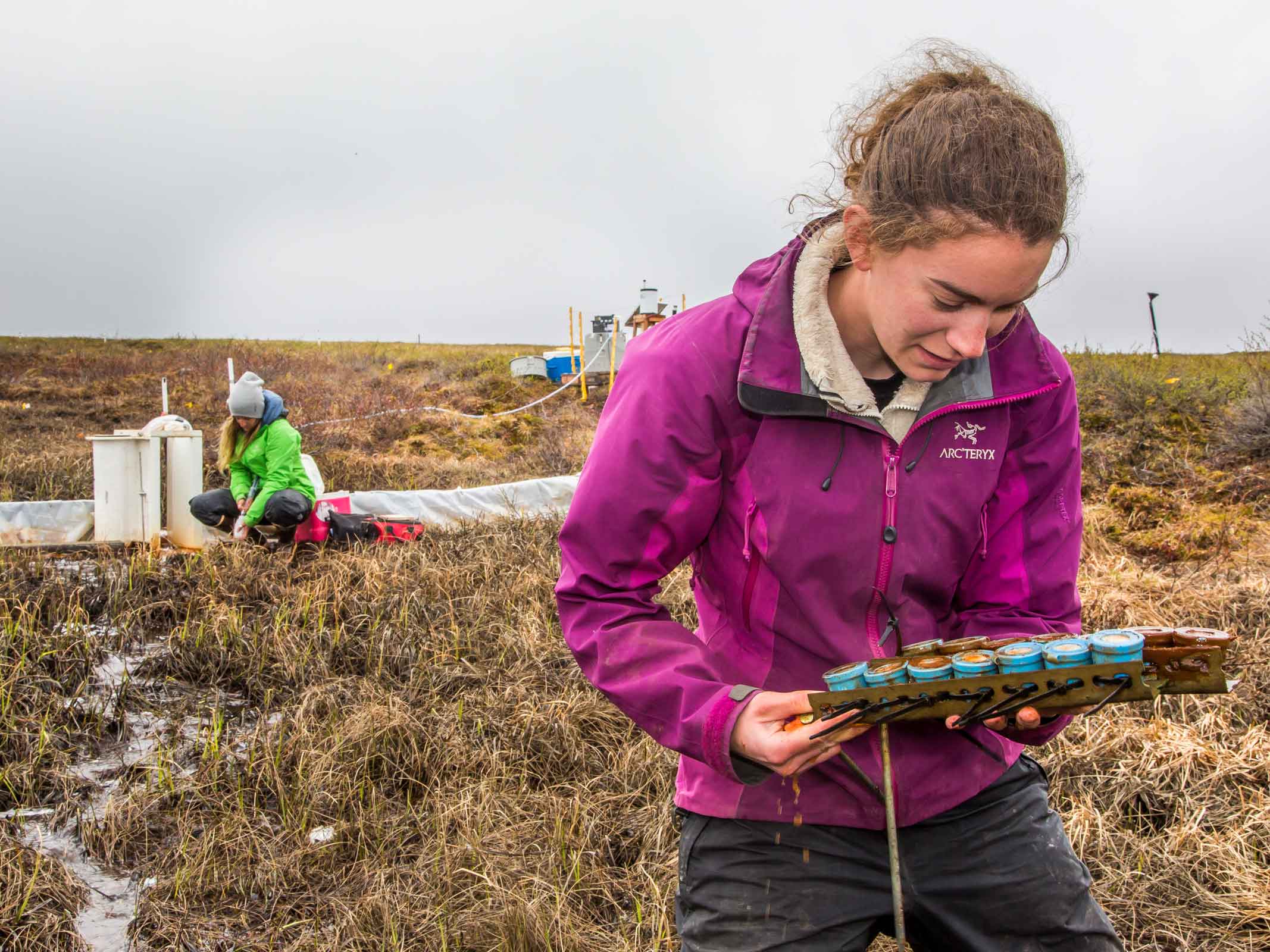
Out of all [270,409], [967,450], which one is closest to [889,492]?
[967,450]

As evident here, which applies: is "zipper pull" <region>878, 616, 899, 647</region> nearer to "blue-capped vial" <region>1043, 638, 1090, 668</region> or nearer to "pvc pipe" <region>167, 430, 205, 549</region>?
"blue-capped vial" <region>1043, 638, 1090, 668</region>

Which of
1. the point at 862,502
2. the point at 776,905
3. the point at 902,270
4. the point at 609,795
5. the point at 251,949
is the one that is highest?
the point at 902,270

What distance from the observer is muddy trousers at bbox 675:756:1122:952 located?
1.43m

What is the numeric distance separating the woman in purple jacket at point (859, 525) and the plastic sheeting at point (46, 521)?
24.1 feet

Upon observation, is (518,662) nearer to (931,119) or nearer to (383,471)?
(931,119)

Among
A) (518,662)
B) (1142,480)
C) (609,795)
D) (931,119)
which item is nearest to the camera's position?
(931,119)

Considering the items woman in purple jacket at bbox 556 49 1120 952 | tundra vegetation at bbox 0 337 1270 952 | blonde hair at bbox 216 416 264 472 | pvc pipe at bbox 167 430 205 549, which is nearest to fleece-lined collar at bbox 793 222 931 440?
woman in purple jacket at bbox 556 49 1120 952

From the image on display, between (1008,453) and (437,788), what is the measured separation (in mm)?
2598

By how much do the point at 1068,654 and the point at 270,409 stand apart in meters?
6.81

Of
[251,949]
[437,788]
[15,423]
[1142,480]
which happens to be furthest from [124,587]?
[15,423]

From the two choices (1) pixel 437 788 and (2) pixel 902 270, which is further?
(1) pixel 437 788

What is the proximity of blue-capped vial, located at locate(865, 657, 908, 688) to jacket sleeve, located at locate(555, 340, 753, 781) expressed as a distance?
17 centimetres

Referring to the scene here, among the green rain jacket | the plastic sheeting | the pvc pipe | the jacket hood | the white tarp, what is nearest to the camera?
the green rain jacket

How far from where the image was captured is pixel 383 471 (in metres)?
9.88
